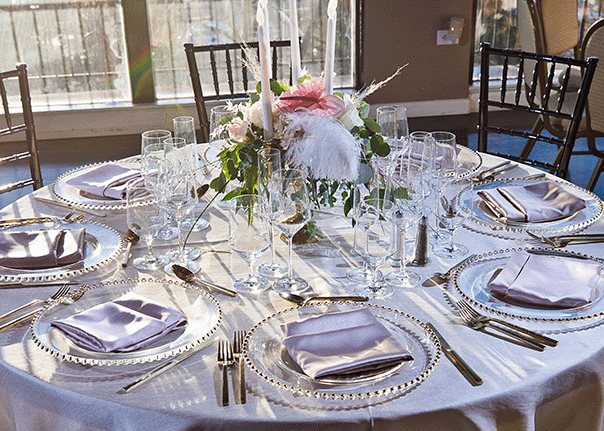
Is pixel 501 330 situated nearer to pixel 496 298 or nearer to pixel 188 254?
pixel 496 298

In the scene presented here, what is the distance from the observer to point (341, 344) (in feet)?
3.51

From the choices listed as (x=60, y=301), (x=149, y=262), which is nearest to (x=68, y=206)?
(x=149, y=262)

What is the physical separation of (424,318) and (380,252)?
0.15 metres

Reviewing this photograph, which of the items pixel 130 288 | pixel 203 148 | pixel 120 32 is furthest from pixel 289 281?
pixel 120 32

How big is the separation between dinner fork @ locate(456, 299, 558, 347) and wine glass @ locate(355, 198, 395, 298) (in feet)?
0.49

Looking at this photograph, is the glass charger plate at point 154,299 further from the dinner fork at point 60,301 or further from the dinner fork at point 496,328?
the dinner fork at point 496,328

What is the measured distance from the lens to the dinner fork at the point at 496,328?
1.10 m

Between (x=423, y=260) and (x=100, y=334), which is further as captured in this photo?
(x=423, y=260)

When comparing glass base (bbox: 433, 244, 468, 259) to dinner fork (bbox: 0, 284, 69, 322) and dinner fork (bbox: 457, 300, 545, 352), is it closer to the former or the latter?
dinner fork (bbox: 457, 300, 545, 352)

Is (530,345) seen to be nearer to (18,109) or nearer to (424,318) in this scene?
(424,318)

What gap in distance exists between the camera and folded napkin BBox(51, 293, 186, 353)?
1.10 m

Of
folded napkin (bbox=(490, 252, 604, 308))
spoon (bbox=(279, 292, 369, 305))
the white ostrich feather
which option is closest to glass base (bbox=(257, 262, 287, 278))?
spoon (bbox=(279, 292, 369, 305))

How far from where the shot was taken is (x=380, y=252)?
1.21 meters

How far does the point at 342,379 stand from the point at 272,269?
449 mm
